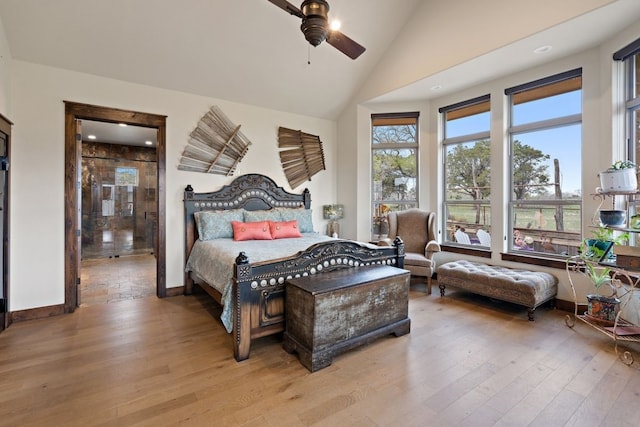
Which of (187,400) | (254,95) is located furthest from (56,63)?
(187,400)

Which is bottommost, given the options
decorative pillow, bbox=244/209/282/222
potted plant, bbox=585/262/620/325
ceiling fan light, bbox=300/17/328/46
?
potted plant, bbox=585/262/620/325

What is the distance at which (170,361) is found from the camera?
7.96 feet

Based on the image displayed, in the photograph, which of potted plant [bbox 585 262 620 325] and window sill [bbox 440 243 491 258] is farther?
window sill [bbox 440 243 491 258]

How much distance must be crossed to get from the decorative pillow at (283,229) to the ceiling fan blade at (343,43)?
2.44 metres

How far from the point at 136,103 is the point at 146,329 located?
9.45ft

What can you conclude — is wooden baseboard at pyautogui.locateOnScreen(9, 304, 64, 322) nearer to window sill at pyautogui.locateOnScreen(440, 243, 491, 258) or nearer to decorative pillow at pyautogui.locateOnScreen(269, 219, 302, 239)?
decorative pillow at pyautogui.locateOnScreen(269, 219, 302, 239)

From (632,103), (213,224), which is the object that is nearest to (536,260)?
(632,103)

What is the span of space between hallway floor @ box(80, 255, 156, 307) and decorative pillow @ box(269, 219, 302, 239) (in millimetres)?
1963

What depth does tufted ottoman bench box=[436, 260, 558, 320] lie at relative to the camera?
3.29 metres

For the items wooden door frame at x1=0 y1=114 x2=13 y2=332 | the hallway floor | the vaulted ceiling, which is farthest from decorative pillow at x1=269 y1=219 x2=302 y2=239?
wooden door frame at x1=0 y1=114 x2=13 y2=332

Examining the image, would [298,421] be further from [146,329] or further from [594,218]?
[594,218]

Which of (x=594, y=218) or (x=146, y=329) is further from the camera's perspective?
(x=594, y=218)

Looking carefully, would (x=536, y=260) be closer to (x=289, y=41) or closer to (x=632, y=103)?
(x=632, y=103)

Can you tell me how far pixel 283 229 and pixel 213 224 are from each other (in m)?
0.97
